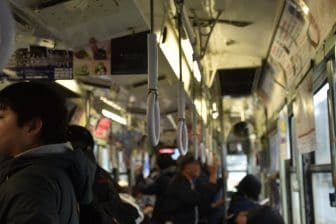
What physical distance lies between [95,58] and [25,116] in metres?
1.10

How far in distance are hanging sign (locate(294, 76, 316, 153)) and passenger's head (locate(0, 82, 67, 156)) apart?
2295 millimetres

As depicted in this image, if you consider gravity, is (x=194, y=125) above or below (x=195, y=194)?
above

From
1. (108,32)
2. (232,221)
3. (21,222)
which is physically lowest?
(232,221)

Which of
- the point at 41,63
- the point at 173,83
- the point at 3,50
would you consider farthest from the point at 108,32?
the point at 3,50

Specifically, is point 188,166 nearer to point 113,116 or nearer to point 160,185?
point 160,185

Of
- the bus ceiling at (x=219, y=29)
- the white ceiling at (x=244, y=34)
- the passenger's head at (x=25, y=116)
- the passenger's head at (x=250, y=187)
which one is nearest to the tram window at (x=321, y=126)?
the bus ceiling at (x=219, y=29)

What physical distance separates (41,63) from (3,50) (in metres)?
1.12

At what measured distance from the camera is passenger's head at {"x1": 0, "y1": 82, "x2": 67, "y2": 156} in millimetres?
1601

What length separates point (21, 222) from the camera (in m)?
1.37

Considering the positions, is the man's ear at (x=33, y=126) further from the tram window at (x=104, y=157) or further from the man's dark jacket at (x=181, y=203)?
the tram window at (x=104, y=157)

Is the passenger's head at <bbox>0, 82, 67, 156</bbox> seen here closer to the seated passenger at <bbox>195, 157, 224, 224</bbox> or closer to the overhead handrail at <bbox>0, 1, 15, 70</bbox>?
the overhead handrail at <bbox>0, 1, 15, 70</bbox>

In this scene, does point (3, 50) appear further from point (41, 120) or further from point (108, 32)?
point (108, 32)

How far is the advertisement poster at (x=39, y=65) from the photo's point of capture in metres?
2.36

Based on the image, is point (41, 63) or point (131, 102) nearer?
point (41, 63)
